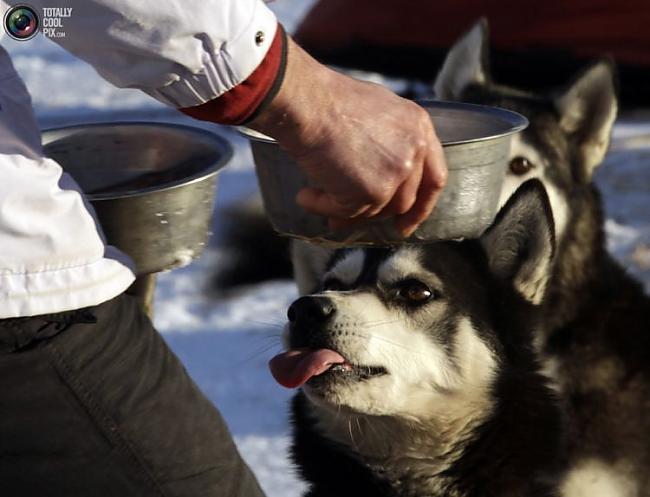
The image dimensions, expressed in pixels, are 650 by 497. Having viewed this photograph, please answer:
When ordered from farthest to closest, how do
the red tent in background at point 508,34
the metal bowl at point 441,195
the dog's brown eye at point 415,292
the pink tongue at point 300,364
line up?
the red tent in background at point 508,34 → the dog's brown eye at point 415,292 → the pink tongue at point 300,364 → the metal bowl at point 441,195

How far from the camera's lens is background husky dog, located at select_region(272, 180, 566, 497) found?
221 centimetres

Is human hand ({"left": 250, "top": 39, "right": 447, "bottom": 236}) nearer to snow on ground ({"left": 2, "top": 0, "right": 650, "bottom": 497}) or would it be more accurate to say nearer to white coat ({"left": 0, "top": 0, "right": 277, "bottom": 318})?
white coat ({"left": 0, "top": 0, "right": 277, "bottom": 318})

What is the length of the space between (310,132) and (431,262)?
45.6 inches

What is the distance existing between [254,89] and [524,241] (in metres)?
1.32

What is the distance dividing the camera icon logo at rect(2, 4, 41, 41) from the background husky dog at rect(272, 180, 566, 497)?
0.91 meters

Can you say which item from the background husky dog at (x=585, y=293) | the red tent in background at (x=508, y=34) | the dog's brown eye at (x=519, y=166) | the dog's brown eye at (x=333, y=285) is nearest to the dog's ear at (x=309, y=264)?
the dog's brown eye at (x=333, y=285)

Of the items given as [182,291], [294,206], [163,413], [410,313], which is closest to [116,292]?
[163,413]

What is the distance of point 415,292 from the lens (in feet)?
8.00

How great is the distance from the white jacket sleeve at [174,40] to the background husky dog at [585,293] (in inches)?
65.5

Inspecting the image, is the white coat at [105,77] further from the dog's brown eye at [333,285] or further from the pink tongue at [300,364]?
the dog's brown eye at [333,285]

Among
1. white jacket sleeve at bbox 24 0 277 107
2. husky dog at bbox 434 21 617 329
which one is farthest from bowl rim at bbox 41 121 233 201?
husky dog at bbox 434 21 617 329

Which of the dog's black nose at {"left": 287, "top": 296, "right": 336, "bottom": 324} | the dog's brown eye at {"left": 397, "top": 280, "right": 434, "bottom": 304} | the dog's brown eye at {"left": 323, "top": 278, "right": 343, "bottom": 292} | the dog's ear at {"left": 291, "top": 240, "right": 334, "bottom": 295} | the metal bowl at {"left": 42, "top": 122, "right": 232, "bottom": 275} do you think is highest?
the metal bowl at {"left": 42, "top": 122, "right": 232, "bottom": 275}

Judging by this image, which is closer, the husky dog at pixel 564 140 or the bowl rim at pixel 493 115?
the bowl rim at pixel 493 115

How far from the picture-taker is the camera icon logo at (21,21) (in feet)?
4.49
